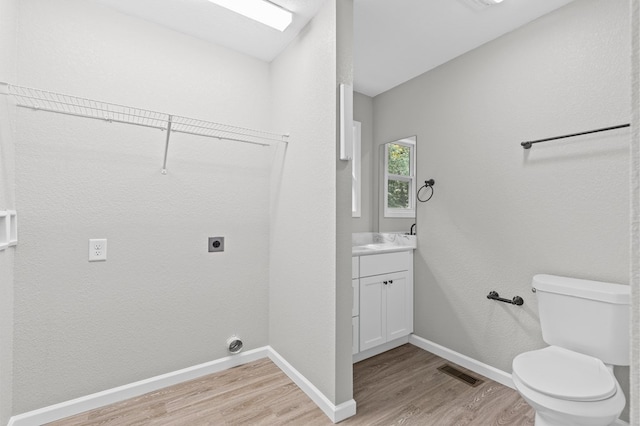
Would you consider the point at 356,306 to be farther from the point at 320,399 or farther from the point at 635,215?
the point at 635,215

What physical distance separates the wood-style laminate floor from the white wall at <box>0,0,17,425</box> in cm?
38

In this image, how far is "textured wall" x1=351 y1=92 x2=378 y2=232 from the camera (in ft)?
10.1

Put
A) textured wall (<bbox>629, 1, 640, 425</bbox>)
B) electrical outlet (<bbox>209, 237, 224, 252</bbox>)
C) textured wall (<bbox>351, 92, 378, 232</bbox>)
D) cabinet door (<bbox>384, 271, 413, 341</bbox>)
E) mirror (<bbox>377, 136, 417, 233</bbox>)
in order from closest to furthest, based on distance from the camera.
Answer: textured wall (<bbox>629, 1, 640, 425</bbox>) → electrical outlet (<bbox>209, 237, 224, 252</bbox>) → cabinet door (<bbox>384, 271, 413, 341</bbox>) → mirror (<bbox>377, 136, 417, 233</bbox>) → textured wall (<bbox>351, 92, 378, 232</bbox>)

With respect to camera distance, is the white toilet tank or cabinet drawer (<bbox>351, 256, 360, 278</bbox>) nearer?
the white toilet tank

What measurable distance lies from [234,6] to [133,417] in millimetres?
2469

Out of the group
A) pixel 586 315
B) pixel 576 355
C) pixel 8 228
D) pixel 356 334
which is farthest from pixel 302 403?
pixel 8 228

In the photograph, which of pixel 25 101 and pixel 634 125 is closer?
pixel 634 125

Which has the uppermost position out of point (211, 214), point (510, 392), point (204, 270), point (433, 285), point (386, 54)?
point (386, 54)

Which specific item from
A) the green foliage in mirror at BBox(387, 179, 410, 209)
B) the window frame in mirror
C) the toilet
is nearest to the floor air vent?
the toilet

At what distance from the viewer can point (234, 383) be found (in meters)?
2.10

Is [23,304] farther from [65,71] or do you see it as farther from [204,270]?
[65,71]

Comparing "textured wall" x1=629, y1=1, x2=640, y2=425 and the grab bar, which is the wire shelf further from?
the grab bar

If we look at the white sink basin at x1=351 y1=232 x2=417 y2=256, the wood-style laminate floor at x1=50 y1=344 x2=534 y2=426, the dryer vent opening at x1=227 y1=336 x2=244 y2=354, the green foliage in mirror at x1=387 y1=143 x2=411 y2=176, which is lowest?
the wood-style laminate floor at x1=50 y1=344 x2=534 y2=426

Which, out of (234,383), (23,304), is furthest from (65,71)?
(234,383)
